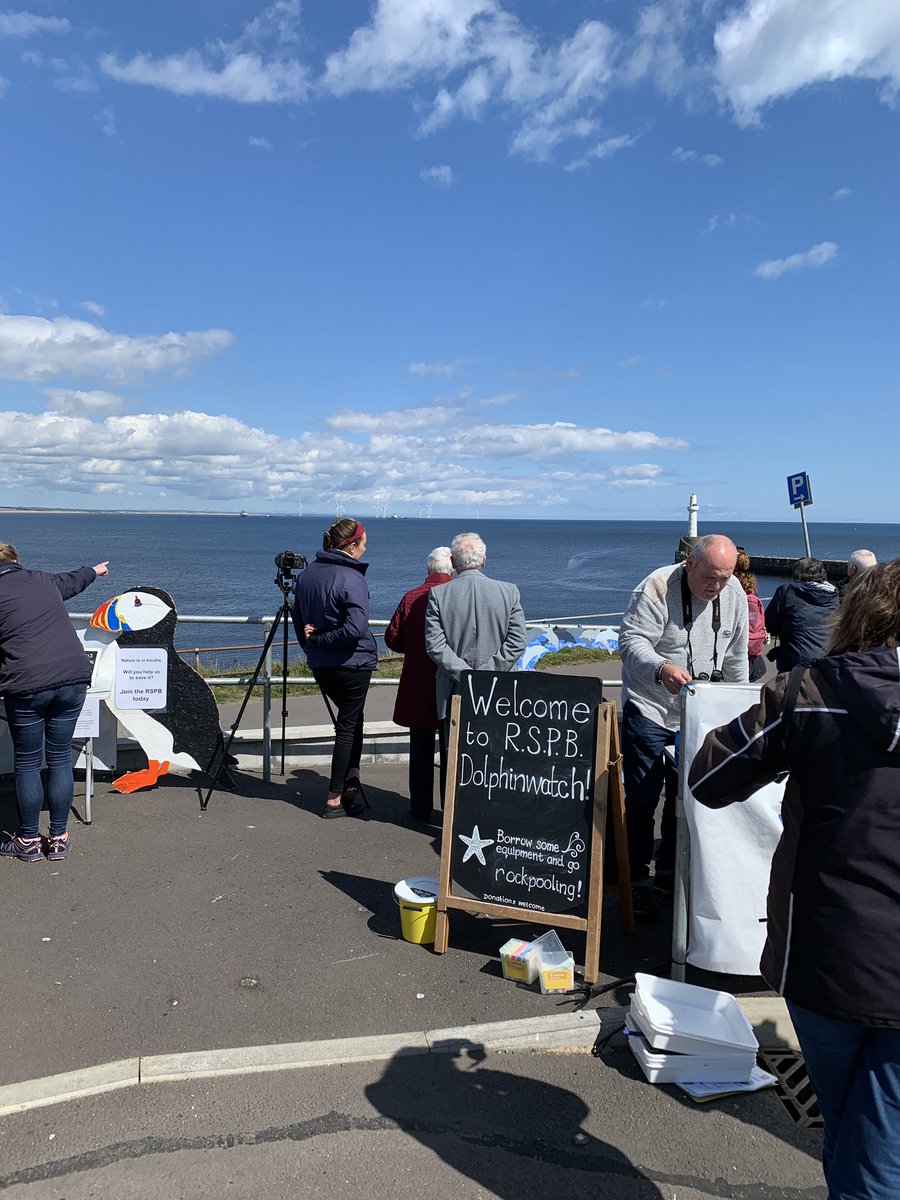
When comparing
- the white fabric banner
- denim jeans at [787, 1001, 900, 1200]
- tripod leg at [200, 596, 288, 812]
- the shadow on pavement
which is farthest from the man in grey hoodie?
tripod leg at [200, 596, 288, 812]

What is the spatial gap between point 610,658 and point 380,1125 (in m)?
12.5

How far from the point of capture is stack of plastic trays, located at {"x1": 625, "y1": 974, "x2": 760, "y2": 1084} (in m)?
3.16

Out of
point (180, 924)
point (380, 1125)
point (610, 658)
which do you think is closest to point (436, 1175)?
point (380, 1125)

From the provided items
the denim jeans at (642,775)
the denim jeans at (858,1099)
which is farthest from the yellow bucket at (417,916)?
the denim jeans at (858,1099)

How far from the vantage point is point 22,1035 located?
11.0 feet

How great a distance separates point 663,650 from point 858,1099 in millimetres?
2761

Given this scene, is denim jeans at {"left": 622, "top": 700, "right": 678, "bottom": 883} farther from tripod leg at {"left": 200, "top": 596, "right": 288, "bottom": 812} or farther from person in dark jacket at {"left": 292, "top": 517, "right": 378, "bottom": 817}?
tripod leg at {"left": 200, "top": 596, "right": 288, "bottom": 812}

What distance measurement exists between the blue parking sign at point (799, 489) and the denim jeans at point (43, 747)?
392 inches

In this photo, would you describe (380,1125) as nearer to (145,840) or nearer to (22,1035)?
(22,1035)

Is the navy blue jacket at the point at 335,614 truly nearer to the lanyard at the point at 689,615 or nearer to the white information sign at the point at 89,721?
the white information sign at the point at 89,721

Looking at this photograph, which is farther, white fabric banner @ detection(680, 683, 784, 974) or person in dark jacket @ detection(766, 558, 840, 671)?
person in dark jacket @ detection(766, 558, 840, 671)

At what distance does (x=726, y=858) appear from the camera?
3.80 metres

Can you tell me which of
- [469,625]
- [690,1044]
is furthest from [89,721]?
[690,1044]

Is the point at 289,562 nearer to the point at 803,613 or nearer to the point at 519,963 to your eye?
the point at 519,963
